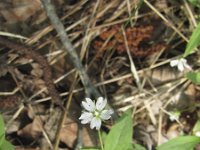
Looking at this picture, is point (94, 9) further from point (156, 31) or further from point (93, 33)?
point (156, 31)

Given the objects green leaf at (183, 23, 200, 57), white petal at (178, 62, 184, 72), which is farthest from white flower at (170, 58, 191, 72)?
green leaf at (183, 23, 200, 57)

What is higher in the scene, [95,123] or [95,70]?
[95,70]

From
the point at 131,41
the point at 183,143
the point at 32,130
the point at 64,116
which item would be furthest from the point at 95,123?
the point at 131,41

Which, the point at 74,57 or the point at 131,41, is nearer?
the point at 74,57

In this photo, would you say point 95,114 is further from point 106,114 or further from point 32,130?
point 32,130

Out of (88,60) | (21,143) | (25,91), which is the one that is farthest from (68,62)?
(21,143)

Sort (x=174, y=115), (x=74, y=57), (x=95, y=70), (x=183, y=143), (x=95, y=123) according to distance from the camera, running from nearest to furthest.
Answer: (x=95, y=123), (x=183, y=143), (x=74, y=57), (x=174, y=115), (x=95, y=70)

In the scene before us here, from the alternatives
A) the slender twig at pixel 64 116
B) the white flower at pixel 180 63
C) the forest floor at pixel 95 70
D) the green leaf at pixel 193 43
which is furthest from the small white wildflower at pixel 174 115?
the green leaf at pixel 193 43
